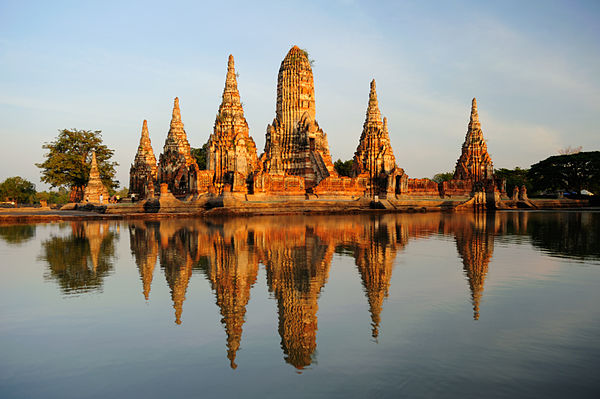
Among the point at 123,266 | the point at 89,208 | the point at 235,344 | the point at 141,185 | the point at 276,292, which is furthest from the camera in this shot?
the point at 141,185

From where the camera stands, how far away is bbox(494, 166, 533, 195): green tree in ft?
270

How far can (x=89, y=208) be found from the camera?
1617 inches

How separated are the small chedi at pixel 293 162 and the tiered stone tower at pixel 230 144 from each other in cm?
9

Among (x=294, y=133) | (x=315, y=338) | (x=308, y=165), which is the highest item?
(x=294, y=133)

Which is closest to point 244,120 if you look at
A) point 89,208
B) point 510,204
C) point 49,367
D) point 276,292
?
point 89,208

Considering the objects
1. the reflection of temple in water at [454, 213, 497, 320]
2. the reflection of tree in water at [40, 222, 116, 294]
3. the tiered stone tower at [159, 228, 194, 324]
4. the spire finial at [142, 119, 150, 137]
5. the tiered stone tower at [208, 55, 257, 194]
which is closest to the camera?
the tiered stone tower at [159, 228, 194, 324]

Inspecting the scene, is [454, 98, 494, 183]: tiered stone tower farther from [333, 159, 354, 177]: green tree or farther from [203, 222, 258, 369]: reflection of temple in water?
[203, 222, 258, 369]: reflection of temple in water

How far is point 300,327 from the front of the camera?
19.7ft

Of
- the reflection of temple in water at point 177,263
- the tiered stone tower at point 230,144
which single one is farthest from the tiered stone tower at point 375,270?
the tiered stone tower at point 230,144

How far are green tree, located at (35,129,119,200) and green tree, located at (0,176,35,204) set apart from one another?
31353 millimetres

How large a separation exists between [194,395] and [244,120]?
1578 inches

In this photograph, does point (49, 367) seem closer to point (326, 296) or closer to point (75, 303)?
point (75, 303)

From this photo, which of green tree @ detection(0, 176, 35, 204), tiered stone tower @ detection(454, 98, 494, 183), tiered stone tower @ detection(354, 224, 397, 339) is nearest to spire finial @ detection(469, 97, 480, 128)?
tiered stone tower @ detection(454, 98, 494, 183)

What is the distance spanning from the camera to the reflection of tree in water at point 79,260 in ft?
29.1
